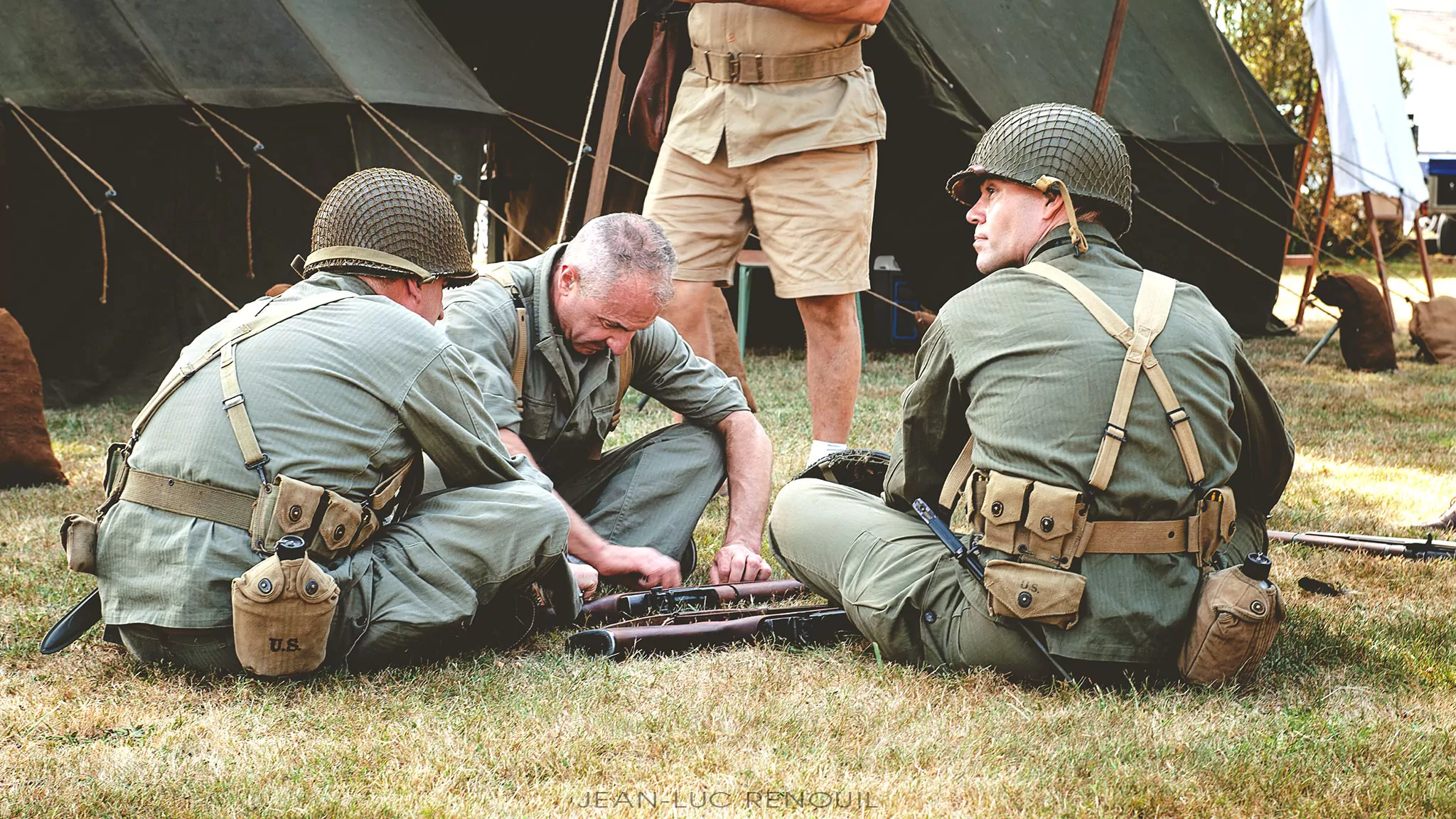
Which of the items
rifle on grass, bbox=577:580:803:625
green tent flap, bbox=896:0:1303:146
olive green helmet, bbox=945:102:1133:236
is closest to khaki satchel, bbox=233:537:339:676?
rifle on grass, bbox=577:580:803:625

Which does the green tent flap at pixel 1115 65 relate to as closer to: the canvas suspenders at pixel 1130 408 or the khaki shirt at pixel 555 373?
the khaki shirt at pixel 555 373

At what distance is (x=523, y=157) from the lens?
9070 millimetres

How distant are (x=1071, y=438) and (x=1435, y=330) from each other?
23.9ft

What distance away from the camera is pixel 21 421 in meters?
4.91

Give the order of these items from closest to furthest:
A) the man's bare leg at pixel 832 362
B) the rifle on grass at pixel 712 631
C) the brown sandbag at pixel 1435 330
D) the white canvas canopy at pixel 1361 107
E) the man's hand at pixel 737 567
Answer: the rifle on grass at pixel 712 631
the man's hand at pixel 737 567
the man's bare leg at pixel 832 362
the brown sandbag at pixel 1435 330
the white canvas canopy at pixel 1361 107

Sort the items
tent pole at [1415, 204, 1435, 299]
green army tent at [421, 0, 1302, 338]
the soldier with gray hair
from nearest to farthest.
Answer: the soldier with gray hair → green army tent at [421, 0, 1302, 338] → tent pole at [1415, 204, 1435, 299]

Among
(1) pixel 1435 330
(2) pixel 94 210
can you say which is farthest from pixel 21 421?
(1) pixel 1435 330

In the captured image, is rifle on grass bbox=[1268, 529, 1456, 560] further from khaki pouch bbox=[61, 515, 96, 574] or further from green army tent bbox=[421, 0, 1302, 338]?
green army tent bbox=[421, 0, 1302, 338]

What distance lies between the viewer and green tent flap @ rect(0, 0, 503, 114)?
607 cm

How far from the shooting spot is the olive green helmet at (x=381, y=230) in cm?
297

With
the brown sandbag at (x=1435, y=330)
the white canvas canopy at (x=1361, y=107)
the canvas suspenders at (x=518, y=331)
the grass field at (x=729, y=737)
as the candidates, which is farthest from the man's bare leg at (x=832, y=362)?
the white canvas canopy at (x=1361, y=107)

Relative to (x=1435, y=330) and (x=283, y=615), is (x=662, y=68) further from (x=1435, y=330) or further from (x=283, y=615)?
(x=1435, y=330)

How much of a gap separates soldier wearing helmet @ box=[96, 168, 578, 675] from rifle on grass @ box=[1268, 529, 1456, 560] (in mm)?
2421

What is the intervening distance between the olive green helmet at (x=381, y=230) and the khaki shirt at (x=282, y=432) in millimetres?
132
